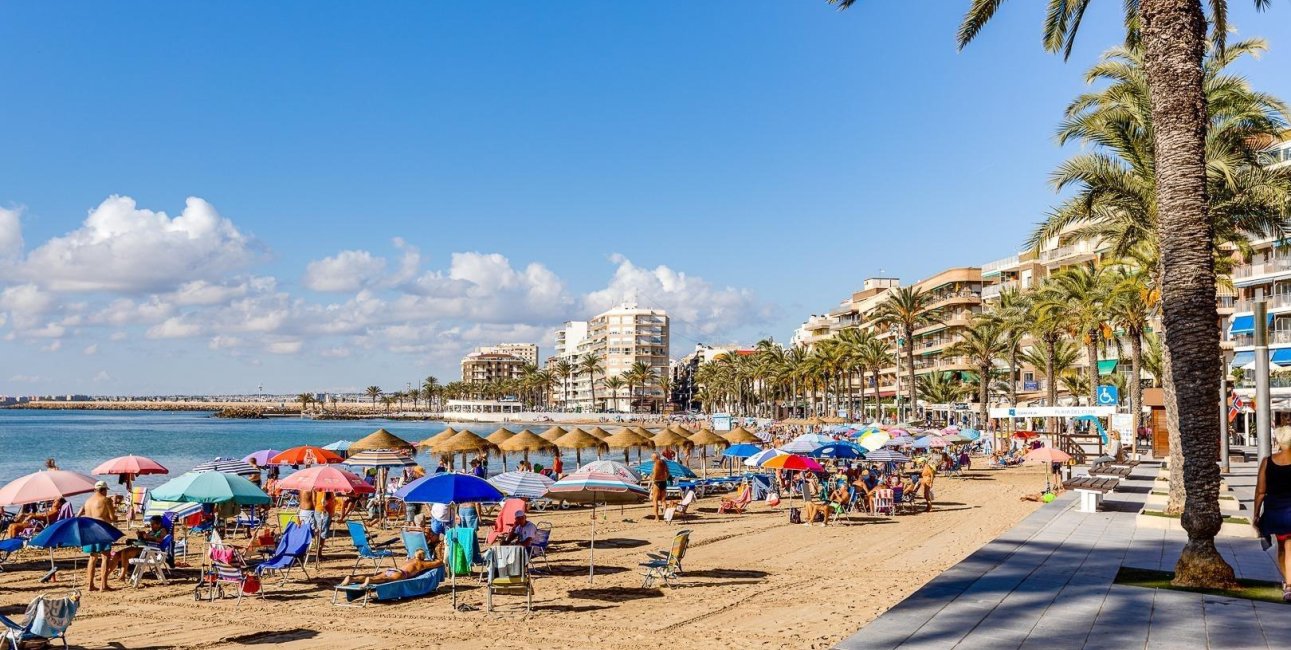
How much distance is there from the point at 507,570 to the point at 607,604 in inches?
54.2

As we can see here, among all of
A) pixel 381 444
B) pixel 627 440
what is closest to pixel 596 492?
pixel 381 444

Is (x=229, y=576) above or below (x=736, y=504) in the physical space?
above

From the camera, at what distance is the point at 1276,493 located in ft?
28.9

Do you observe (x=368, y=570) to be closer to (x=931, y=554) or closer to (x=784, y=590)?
(x=784, y=590)

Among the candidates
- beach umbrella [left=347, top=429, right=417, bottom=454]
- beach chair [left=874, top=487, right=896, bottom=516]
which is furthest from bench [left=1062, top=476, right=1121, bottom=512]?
beach umbrella [left=347, top=429, right=417, bottom=454]

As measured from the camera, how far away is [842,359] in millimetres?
86688

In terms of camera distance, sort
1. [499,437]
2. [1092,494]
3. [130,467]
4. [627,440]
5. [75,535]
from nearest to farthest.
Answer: [75,535]
[1092,494]
[130,467]
[499,437]
[627,440]

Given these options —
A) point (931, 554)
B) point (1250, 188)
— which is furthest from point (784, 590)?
point (1250, 188)

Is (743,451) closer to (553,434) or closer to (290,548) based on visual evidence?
(553,434)

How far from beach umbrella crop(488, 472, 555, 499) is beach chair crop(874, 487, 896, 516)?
9480mm

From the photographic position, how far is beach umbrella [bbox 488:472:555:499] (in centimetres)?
1432

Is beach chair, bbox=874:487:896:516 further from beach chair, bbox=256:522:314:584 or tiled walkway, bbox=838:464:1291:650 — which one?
beach chair, bbox=256:522:314:584

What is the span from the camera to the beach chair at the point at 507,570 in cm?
1120

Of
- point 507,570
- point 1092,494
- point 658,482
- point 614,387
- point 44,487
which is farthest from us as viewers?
point 614,387
